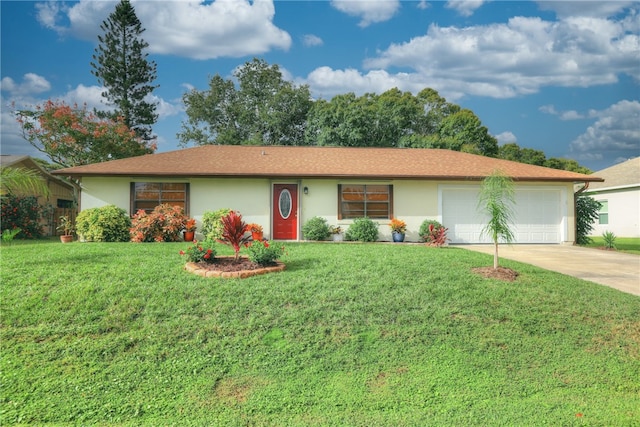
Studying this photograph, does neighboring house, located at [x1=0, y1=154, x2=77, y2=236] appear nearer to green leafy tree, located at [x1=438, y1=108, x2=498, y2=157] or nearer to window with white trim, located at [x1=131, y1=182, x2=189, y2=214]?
window with white trim, located at [x1=131, y1=182, x2=189, y2=214]

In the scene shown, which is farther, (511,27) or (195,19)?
(511,27)

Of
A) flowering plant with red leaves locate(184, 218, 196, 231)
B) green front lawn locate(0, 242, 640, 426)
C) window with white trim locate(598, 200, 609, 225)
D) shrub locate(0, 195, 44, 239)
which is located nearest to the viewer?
green front lawn locate(0, 242, 640, 426)

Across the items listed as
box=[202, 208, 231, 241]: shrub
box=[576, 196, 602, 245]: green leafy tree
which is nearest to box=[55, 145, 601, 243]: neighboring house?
box=[202, 208, 231, 241]: shrub

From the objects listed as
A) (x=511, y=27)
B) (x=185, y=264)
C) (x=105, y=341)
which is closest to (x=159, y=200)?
(x=185, y=264)

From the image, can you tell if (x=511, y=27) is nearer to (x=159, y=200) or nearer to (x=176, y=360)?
(x=159, y=200)

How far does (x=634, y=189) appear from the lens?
2216cm

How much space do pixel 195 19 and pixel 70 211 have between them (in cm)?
980

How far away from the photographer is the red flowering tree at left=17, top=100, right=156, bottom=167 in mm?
24578

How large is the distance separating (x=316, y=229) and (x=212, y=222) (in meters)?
3.51

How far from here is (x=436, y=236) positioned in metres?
14.7

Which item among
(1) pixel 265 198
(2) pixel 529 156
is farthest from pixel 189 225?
(2) pixel 529 156

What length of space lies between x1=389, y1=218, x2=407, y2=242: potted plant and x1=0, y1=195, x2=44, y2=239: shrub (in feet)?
45.0

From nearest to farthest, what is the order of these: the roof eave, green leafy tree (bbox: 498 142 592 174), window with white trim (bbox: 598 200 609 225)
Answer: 1. the roof eave
2. window with white trim (bbox: 598 200 609 225)
3. green leafy tree (bbox: 498 142 592 174)

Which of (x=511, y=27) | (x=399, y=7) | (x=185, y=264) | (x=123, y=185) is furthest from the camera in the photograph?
(x=511, y=27)
